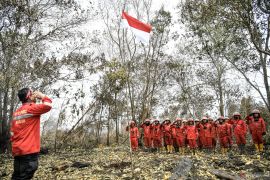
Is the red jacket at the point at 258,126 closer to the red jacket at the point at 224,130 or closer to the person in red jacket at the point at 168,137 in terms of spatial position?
the red jacket at the point at 224,130

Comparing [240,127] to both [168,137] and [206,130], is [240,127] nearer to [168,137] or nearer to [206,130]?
[206,130]

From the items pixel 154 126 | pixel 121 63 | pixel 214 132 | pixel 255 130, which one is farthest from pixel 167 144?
pixel 121 63

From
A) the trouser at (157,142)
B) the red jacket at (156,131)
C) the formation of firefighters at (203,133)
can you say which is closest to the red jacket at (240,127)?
the formation of firefighters at (203,133)

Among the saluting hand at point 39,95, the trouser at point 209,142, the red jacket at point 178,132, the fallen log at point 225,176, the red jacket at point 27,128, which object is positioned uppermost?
the saluting hand at point 39,95

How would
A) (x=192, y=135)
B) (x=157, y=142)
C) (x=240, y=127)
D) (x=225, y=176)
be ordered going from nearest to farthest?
(x=225, y=176), (x=240, y=127), (x=192, y=135), (x=157, y=142)

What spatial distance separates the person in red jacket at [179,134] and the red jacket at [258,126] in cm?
386

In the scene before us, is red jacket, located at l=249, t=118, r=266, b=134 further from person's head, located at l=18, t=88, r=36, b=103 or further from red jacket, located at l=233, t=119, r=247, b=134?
person's head, located at l=18, t=88, r=36, b=103

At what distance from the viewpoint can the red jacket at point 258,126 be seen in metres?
13.9

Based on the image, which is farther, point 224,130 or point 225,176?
point 224,130

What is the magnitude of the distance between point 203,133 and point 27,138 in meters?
13.5

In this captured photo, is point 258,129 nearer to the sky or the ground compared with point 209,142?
nearer to the sky

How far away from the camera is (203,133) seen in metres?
17.1

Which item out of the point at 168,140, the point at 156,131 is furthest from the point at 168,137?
the point at 156,131

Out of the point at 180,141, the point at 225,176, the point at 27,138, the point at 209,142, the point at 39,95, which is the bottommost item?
the point at 225,176
